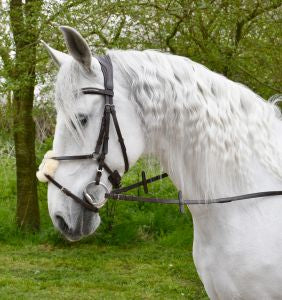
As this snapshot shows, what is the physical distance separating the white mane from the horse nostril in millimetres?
562

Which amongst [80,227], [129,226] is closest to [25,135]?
[129,226]

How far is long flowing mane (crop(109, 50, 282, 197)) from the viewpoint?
255cm

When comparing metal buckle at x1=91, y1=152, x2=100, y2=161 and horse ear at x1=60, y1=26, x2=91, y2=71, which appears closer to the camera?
horse ear at x1=60, y1=26, x2=91, y2=71

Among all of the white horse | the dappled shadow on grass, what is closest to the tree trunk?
the dappled shadow on grass

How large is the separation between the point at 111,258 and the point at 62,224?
4919 mm

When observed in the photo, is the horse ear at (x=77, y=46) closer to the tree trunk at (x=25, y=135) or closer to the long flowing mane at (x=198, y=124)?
the long flowing mane at (x=198, y=124)

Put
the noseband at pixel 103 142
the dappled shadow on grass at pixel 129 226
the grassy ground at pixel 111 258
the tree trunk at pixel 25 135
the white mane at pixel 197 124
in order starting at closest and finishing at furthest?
1. the noseband at pixel 103 142
2. the white mane at pixel 197 124
3. the grassy ground at pixel 111 258
4. the tree trunk at pixel 25 135
5. the dappled shadow on grass at pixel 129 226

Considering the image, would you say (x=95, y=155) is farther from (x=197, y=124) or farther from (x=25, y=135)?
(x=25, y=135)

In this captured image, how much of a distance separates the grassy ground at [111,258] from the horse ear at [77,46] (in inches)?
152

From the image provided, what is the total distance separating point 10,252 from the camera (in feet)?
24.5

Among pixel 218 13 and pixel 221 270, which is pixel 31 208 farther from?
pixel 221 270

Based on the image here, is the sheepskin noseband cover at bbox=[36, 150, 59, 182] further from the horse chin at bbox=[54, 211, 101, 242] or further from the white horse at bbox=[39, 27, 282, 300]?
the horse chin at bbox=[54, 211, 101, 242]

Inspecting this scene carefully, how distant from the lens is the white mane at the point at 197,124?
255 centimetres

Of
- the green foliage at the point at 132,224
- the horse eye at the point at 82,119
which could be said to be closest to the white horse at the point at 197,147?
the horse eye at the point at 82,119
